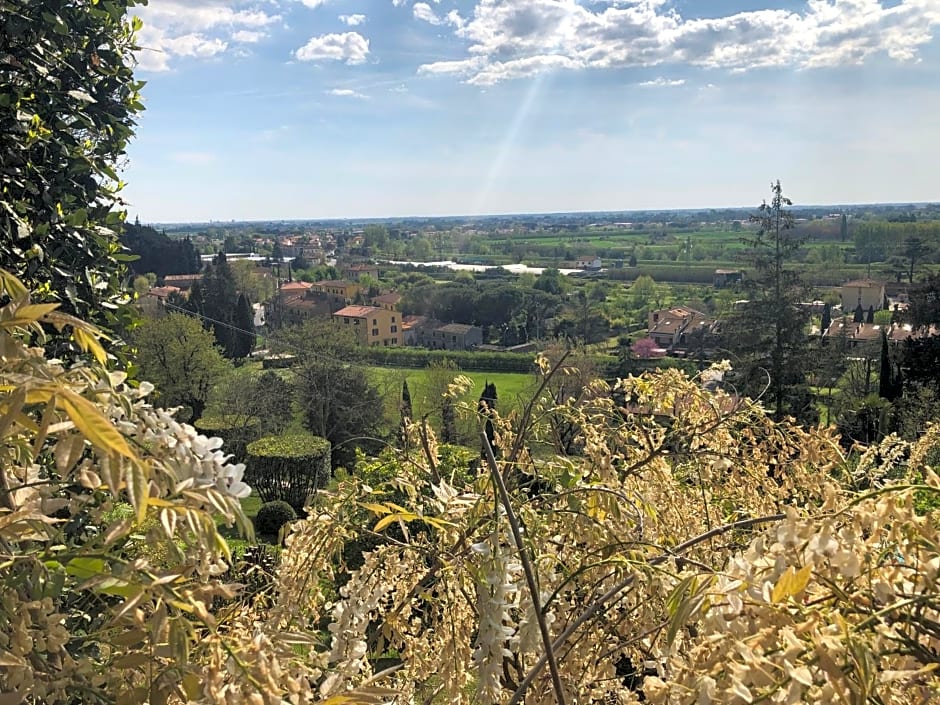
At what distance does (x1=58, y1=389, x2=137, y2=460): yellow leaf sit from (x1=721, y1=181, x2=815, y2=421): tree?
19.7m

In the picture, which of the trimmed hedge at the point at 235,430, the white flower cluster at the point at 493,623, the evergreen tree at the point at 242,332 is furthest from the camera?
the evergreen tree at the point at 242,332

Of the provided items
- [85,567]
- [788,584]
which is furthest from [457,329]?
[788,584]

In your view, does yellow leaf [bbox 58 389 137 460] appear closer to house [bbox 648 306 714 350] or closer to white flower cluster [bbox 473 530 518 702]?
white flower cluster [bbox 473 530 518 702]

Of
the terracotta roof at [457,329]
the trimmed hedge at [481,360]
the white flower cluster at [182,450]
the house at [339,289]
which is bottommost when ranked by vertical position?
the trimmed hedge at [481,360]

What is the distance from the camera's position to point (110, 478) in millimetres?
708

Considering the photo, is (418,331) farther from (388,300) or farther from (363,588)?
(363,588)

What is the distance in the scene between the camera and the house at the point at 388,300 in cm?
5172

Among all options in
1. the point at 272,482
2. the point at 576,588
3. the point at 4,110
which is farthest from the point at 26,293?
the point at 272,482

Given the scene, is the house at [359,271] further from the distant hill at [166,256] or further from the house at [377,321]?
the house at [377,321]

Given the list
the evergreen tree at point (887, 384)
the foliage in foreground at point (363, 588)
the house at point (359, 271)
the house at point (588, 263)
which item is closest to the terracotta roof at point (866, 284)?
the house at point (588, 263)

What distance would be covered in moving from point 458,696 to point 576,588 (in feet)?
1.58

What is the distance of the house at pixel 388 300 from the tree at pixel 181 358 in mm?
30022

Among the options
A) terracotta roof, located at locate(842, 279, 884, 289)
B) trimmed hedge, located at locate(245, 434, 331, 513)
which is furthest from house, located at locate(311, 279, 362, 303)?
trimmed hedge, located at locate(245, 434, 331, 513)

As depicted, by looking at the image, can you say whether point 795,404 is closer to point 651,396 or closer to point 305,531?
point 651,396
